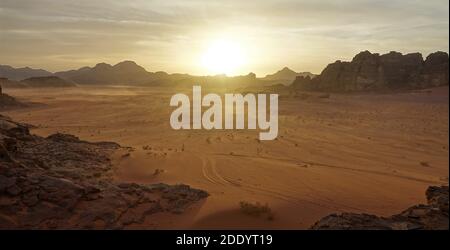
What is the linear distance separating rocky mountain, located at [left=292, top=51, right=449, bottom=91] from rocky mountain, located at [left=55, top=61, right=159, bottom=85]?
254ft

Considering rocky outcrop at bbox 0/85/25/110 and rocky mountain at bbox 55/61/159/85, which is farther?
rocky mountain at bbox 55/61/159/85

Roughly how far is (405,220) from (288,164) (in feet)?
19.5

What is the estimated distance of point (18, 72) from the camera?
161 m

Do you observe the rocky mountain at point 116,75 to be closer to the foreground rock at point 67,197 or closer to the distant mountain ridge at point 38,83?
the distant mountain ridge at point 38,83

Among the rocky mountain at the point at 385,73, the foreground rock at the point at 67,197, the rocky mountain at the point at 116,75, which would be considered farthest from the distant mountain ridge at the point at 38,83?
the foreground rock at the point at 67,197

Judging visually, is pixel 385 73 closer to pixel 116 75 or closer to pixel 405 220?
pixel 405 220

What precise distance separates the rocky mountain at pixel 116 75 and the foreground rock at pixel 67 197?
115 metres

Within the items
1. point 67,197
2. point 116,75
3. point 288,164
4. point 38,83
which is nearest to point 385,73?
point 288,164

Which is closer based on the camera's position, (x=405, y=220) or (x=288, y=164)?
(x=405, y=220)

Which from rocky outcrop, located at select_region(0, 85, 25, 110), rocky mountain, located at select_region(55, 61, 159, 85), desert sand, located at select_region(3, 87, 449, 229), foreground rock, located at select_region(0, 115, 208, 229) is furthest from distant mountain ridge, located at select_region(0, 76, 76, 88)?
foreground rock, located at select_region(0, 115, 208, 229)

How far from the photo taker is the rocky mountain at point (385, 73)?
154ft

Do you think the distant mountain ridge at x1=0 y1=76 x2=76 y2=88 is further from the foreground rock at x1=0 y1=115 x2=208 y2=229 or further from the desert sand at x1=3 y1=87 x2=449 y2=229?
the foreground rock at x1=0 y1=115 x2=208 y2=229

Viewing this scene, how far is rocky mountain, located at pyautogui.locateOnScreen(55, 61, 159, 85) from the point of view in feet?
409
